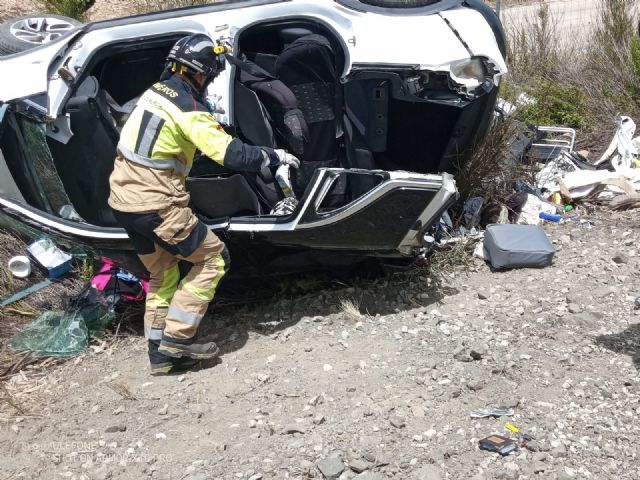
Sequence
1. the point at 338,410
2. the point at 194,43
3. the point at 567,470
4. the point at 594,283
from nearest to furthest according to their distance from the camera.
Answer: the point at 567,470 → the point at 338,410 → the point at 194,43 → the point at 594,283

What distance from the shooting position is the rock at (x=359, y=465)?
3104 millimetres

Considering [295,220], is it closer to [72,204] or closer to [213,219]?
[213,219]

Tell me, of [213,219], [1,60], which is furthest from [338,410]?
[1,60]

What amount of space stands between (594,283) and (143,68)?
3136 mm

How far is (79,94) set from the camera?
13.6 ft

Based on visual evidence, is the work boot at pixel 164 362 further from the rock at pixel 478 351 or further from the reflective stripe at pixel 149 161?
the rock at pixel 478 351

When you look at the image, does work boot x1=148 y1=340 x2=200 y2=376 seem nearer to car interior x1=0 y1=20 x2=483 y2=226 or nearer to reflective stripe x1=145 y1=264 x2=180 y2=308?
reflective stripe x1=145 y1=264 x2=180 y2=308

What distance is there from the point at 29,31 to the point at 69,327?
6.85 ft

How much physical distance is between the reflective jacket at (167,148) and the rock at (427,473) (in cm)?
174

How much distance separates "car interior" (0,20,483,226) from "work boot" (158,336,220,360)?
28.6 inches

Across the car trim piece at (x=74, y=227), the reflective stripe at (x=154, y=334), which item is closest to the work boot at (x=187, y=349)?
the reflective stripe at (x=154, y=334)

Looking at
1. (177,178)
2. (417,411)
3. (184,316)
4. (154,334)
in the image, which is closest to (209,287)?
(184,316)

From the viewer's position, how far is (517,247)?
4680 millimetres

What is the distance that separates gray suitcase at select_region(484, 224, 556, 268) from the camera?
183 inches
